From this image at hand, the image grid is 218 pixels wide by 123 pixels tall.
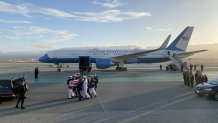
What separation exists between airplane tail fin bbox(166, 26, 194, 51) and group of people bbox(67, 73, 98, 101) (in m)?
34.5

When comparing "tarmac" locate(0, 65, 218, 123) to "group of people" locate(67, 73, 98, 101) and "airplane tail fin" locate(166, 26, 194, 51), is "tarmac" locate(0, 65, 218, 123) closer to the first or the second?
"group of people" locate(67, 73, 98, 101)

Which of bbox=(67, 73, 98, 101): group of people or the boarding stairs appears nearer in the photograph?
bbox=(67, 73, 98, 101): group of people

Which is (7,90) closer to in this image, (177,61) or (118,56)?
(118,56)

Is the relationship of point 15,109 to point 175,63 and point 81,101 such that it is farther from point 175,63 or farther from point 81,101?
point 175,63

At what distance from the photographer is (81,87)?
18.5m

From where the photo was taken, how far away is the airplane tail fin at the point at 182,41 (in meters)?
52.7

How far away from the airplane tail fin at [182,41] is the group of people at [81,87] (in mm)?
34485

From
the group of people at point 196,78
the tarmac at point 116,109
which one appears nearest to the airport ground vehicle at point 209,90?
the tarmac at point 116,109

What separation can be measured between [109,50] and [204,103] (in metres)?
34.0

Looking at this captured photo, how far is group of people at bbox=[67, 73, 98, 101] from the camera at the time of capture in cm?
1845

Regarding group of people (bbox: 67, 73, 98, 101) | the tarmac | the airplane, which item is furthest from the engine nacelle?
the tarmac

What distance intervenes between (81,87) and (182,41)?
37531 millimetres

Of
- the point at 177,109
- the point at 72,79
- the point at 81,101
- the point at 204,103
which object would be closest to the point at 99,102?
the point at 81,101

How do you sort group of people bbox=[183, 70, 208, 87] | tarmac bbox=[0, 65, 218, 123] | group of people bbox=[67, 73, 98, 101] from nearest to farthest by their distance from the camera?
tarmac bbox=[0, 65, 218, 123] → group of people bbox=[67, 73, 98, 101] → group of people bbox=[183, 70, 208, 87]
